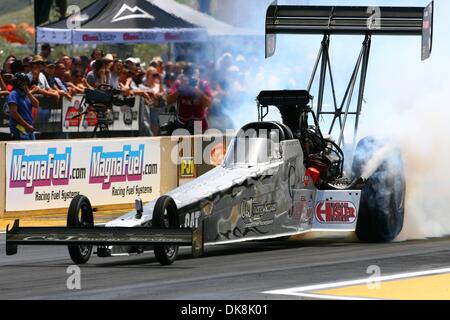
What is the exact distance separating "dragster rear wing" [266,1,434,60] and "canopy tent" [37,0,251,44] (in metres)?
10.8

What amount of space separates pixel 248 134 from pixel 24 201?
6.04 m

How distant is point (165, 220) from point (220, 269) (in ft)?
2.64

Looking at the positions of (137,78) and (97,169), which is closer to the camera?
(97,169)

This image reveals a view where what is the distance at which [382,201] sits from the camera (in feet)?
54.2

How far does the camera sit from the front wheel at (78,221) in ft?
45.9

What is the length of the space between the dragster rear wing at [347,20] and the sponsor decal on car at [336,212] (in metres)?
2.65

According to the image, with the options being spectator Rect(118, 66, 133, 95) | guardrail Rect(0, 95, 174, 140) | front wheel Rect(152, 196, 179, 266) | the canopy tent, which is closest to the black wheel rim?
front wheel Rect(152, 196, 179, 266)

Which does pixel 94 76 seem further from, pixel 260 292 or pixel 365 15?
pixel 260 292

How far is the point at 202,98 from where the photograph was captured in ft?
82.4

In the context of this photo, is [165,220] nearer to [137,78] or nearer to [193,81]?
[193,81]

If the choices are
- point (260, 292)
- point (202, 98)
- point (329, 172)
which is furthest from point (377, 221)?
point (202, 98)

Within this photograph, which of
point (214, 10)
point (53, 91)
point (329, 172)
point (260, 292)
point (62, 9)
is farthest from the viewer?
point (62, 9)

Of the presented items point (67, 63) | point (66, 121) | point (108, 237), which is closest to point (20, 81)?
point (66, 121)

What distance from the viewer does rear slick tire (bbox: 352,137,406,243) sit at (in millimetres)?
16500
